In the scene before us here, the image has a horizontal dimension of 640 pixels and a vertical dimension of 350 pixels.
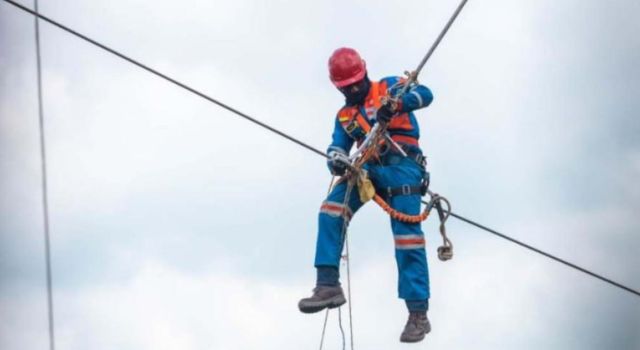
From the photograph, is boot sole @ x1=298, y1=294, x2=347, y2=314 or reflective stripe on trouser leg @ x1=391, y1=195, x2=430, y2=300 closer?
boot sole @ x1=298, y1=294, x2=347, y2=314

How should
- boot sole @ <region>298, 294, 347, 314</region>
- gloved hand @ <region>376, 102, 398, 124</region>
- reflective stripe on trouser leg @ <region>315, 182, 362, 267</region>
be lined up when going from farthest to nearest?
reflective stripe on trouser leg @ <region>315, 182, 362, 267</region>, boot sole @ <region>298, 294, 347, 314</region>, gloved hand @ <region>376, 102, 398, 124</region>

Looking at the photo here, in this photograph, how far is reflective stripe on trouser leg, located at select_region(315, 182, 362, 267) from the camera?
8.87 m

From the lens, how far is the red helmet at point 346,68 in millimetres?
8844

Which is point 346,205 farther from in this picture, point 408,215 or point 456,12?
point 456,12

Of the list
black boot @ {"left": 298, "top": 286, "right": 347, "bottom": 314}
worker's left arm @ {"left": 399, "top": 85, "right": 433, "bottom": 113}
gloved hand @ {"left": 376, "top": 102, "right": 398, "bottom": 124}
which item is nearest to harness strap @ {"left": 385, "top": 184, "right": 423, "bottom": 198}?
gloved hand @ {"left": 376, "top": 102, "right": 398, "bottom": 124}

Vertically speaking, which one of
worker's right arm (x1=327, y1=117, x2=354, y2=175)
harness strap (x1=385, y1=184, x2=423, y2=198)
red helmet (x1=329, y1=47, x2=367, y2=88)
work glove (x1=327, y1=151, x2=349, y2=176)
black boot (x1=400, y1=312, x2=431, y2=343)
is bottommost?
black boot (x1=400, y1=312, x2=431, y2=343)

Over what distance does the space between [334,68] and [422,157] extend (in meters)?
1.08

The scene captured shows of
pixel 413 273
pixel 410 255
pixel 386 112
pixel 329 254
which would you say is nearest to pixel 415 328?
pixel 413 273

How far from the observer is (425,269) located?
8961mm

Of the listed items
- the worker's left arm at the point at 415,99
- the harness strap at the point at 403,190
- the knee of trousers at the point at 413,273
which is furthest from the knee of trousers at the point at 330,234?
the worker's left arm at the point at 415,99

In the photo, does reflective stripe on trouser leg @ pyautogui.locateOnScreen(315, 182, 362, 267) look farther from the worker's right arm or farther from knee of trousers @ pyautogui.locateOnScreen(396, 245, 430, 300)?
knee of trousers @ pyautogui.locateOnScreen(396, 245, 430, 300)

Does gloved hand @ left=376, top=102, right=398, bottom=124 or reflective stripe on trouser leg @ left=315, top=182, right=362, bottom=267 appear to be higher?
gloved hand @ left=376, top=102, right=398, bottom=124

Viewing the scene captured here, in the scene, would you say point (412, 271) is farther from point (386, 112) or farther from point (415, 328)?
point (386, 112)

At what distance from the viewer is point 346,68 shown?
8.84m
